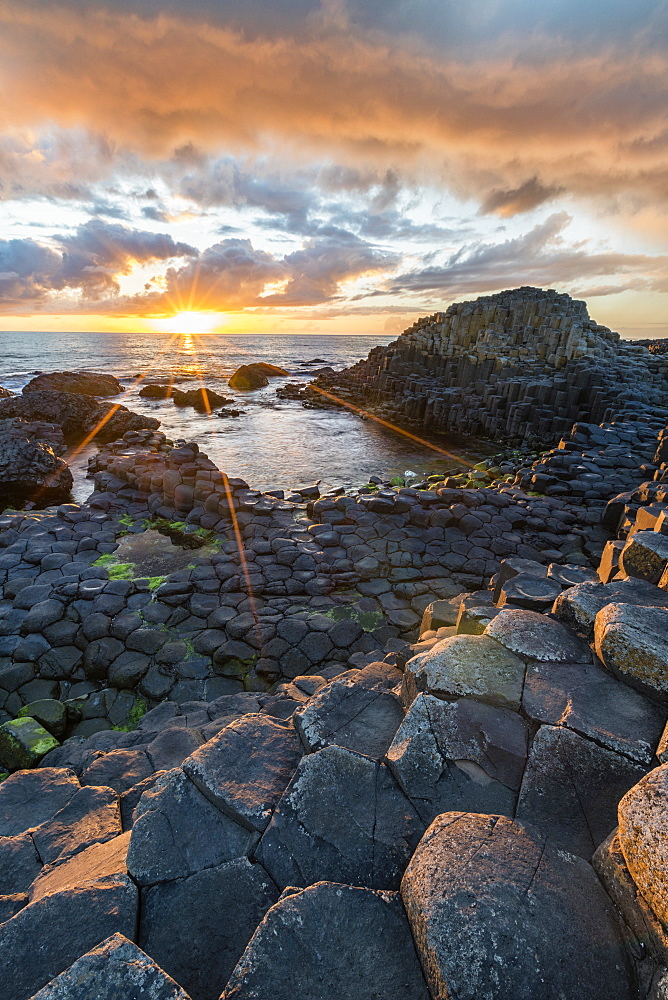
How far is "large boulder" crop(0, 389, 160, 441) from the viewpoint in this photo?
21981mm

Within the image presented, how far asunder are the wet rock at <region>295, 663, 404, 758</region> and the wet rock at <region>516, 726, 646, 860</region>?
898 mm

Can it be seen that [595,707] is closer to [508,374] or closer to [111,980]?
[111,980]

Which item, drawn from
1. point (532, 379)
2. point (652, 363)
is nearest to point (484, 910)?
point (532, 379)

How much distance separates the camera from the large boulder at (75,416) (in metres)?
22.0

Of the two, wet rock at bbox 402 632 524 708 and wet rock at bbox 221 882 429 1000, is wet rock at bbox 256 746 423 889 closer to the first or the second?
wet rock at bbox 221 882 429 1000

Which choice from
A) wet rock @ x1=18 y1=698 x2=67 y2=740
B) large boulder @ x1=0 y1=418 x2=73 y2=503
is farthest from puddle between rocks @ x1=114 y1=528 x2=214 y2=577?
large boulder @ x1=0 y1=418 x2=73 y2=503

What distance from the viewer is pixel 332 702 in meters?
3.16

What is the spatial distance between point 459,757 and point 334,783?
72 centimetres

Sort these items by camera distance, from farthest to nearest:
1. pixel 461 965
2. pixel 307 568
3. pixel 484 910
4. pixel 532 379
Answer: pixel 532 379
pixel 307 568
pixel 484 910
pixel 461 965

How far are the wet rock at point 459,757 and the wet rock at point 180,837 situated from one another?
945 mm

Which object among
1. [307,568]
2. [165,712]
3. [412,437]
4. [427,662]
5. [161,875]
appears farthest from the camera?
[412,437]

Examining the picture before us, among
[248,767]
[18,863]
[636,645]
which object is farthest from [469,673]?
[18,863]

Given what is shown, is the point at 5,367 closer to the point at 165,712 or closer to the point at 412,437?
the point at 412,437

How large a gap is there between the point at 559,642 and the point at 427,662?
0.98 meters
